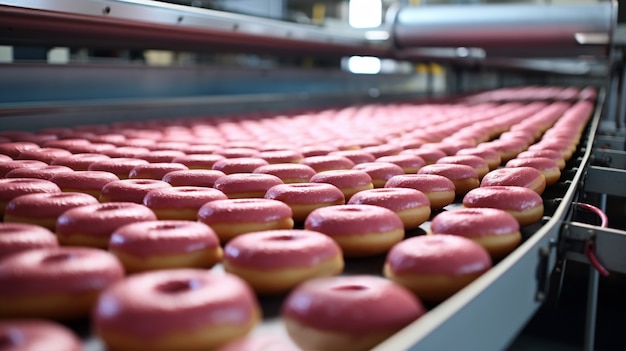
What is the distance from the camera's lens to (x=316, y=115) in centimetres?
340

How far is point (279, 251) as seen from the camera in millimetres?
A: 742

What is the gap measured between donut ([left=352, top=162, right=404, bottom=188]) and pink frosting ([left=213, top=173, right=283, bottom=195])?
245 millimetres

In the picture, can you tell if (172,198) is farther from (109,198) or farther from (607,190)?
(607,190)

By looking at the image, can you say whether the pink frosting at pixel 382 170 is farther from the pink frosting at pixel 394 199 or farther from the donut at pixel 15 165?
the donut at pixel 15 165

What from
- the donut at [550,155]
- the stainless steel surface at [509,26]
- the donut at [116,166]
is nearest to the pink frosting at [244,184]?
the donut at [116,166]

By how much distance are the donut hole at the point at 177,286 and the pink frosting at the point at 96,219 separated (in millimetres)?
295

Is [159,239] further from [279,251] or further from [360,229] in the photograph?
[360,229]

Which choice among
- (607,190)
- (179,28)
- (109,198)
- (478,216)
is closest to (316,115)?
(179,28)

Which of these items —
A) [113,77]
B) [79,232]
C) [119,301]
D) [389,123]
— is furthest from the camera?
[113,77]

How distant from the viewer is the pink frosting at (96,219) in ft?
2.84

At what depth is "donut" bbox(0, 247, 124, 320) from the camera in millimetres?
624

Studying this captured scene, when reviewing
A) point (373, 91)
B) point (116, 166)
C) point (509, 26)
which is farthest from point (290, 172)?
point (373, 91)

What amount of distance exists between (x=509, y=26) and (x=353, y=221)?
3416 millimetres

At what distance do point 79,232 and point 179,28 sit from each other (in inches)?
74.5
